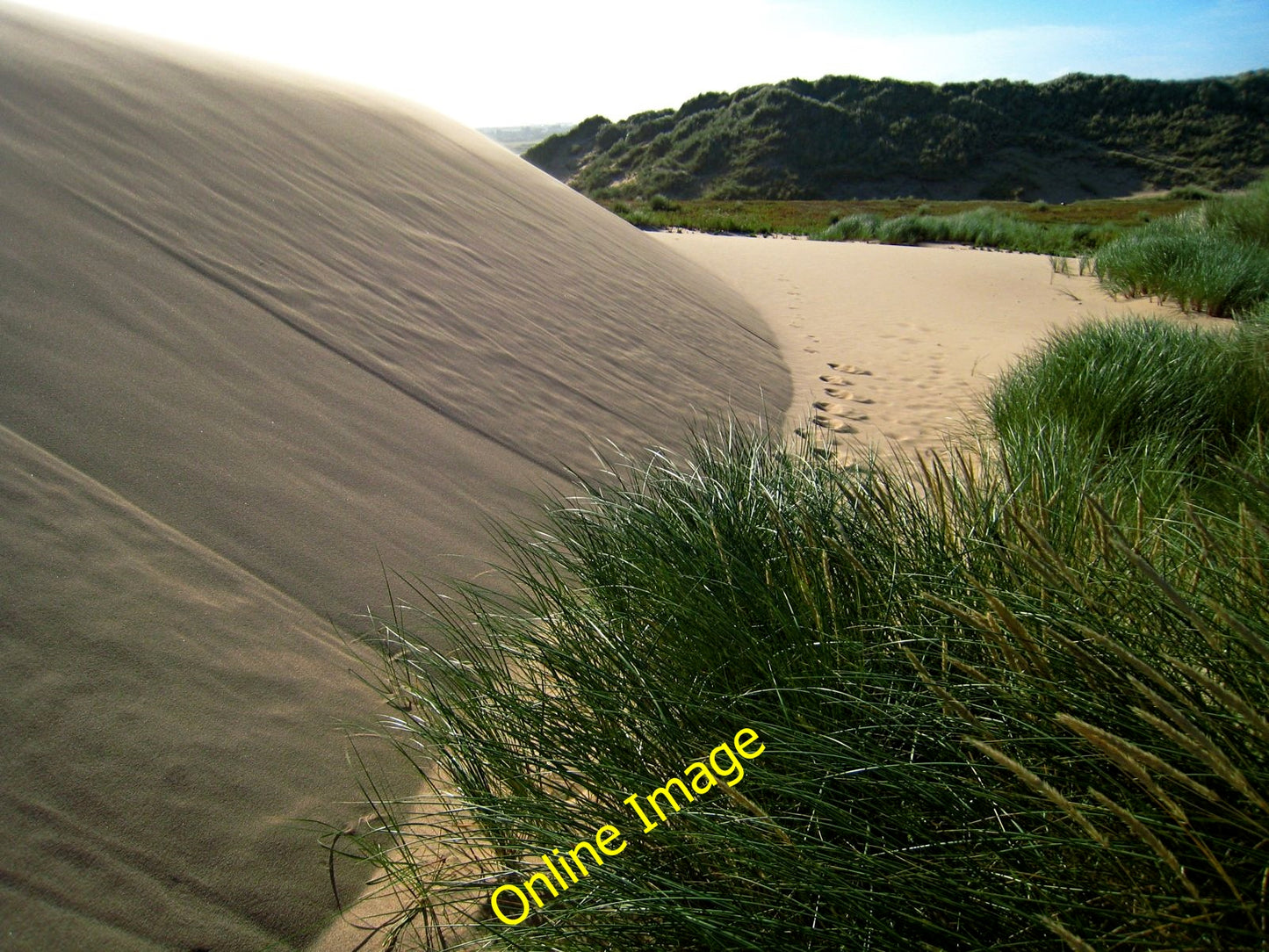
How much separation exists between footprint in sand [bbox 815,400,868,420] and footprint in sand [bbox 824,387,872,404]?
0.60 feet

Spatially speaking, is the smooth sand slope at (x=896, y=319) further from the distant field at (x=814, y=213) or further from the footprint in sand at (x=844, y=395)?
the distant field at (x=814, y=213)

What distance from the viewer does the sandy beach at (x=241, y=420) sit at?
164 centimetres

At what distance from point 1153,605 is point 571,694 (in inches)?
38.7

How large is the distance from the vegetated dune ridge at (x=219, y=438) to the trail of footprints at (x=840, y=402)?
38cm

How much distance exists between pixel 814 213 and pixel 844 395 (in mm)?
26636

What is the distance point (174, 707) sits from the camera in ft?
6.06

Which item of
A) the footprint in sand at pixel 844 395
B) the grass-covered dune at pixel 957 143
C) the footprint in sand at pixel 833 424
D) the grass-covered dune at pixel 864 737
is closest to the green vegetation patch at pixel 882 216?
the grass-covered dune at pixel 957 143

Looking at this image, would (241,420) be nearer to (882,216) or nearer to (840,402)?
(840,402)

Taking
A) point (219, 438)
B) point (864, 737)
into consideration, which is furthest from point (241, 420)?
point (864, 737)

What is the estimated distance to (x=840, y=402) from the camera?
6.11 meters

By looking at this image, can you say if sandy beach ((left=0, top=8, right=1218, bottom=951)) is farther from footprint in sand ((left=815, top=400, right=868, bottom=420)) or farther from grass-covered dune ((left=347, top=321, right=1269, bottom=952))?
grass-covered dune ((left=347, top=321, right=1269, bottom=952))

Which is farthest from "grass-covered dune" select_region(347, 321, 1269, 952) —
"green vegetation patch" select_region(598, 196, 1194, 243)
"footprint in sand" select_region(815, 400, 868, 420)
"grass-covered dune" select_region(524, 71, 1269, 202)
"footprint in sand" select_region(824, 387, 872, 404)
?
"grass-covered dune" select_region(524, 71, 1269, 202)

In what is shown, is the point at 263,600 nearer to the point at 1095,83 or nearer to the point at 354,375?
the point at 354,375

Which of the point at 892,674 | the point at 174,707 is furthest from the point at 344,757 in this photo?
the point at 892,674
